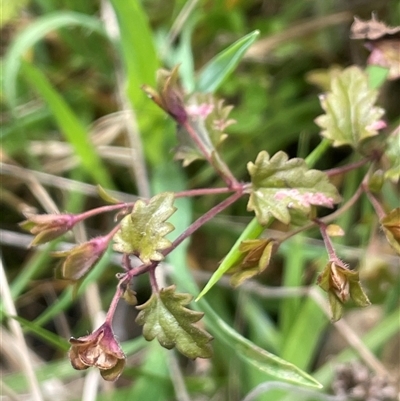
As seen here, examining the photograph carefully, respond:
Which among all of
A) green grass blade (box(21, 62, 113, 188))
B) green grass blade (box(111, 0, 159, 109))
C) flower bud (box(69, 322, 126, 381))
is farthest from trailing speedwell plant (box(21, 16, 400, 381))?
green grass blade (box(21, 62, 113, 188))

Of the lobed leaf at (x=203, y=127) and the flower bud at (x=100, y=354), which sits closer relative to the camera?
the flower bud at (x=100, y=354)

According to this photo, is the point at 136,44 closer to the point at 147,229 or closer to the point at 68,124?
the point at 68,124

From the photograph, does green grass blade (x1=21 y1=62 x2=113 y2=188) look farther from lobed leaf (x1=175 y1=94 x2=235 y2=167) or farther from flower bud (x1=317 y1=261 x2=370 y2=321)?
flower bud (x1=317 y1=261 x2=370 y2=321)

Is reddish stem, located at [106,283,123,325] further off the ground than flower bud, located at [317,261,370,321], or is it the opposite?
reddish stem, located at [106,283,123,325]

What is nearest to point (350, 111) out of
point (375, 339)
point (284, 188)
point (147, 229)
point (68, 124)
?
point (284, 188)

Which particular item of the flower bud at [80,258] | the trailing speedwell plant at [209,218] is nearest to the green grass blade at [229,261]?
the trailing speedwell plant at [209,218]

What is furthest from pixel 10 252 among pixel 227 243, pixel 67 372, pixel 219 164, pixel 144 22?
pixel 219 164

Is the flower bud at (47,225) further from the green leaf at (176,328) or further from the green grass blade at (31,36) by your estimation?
the green grass blade at (31,36)
